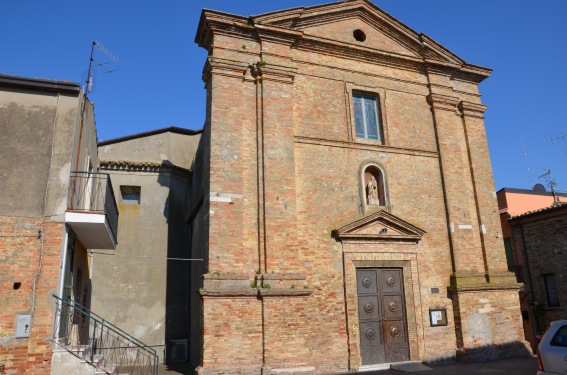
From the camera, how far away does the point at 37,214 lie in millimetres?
8438

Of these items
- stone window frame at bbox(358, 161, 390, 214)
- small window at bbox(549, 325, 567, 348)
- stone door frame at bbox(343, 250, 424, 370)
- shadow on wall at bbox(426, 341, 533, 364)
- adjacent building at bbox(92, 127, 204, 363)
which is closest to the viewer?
small window at bbox(549, 325, 567, 348)

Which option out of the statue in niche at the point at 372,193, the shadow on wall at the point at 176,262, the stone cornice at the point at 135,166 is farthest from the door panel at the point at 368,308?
the stone cornice at the point at 135,166

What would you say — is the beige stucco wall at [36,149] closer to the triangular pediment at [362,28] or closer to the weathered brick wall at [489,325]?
the triangular pediment at [362,28]

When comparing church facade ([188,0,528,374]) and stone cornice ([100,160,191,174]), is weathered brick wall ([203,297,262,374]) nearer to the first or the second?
church facade ([188,0,528,374])

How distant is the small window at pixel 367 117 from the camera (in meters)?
13.5

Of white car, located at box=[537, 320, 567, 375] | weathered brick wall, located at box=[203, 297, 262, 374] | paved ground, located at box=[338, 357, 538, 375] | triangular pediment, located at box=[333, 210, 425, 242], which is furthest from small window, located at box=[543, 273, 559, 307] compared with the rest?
weathered brick wall, located at box=[203, 297, 262, 374]

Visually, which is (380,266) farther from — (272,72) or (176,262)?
(176,262)

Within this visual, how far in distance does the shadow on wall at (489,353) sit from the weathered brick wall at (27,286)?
9.25 metres

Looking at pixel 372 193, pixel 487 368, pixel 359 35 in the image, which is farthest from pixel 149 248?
pixel 487 368

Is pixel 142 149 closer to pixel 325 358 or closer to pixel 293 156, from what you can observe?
pixel 293 156

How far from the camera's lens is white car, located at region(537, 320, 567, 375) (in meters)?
6.56

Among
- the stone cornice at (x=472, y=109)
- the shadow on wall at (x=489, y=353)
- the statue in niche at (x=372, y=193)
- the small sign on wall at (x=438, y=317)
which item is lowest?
the shadow on wall at (x=489, y=353)

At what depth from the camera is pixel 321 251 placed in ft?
37.9

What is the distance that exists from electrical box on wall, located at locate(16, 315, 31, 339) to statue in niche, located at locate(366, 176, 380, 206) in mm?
8558
